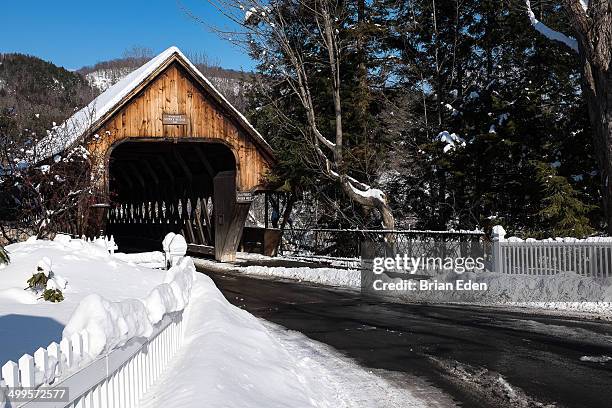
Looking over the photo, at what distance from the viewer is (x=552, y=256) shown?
14.4m

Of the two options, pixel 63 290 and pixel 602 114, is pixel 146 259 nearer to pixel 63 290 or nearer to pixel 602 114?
pixel 63 290

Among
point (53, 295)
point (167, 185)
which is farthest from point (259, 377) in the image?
point (167, 185)

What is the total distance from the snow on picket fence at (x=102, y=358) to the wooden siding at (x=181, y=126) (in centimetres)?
1479

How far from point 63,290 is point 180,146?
18.4 metres

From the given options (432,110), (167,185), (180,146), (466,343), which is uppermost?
(432,110)

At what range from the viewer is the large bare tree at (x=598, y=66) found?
15055mm

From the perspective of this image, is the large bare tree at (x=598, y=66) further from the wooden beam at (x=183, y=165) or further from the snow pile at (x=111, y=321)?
the wooden beam at (x=183, y=165)

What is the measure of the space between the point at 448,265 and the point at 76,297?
11.4 metres

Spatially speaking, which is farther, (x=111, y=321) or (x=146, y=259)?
(x=146, y=259)

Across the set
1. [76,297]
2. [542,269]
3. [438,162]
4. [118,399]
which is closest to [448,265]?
[542,269]

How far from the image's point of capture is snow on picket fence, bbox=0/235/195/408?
8.80ft

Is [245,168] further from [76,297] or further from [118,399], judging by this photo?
[118,399]

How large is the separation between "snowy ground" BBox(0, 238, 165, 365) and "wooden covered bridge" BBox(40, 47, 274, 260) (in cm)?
573

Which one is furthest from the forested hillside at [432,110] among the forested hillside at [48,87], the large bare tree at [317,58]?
the forested hillside at [48,87]
